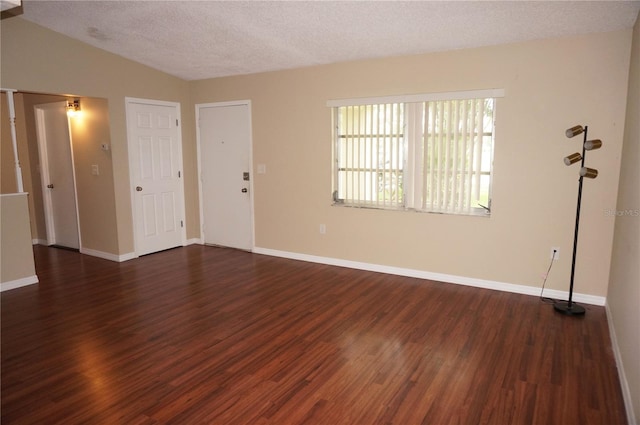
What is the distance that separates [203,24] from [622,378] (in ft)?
14.6

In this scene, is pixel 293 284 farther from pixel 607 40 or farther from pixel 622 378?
pixel 607 40

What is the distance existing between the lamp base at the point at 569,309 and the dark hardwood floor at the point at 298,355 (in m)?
0.07

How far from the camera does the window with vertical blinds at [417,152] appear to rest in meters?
4.18

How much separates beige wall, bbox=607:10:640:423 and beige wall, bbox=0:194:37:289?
213 inches

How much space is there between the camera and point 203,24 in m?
4.05

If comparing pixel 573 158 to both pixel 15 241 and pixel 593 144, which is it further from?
pixel 15 241

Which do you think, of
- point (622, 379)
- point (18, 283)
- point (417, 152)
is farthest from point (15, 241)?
point (622, 379)

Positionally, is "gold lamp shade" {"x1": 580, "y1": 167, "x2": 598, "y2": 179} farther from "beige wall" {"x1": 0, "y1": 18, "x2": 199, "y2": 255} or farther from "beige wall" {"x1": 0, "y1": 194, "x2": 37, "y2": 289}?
"beige wall" {"x1": 0, "y1": 194, "x2": 37, "y2": 289}

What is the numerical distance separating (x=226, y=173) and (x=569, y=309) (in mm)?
4553

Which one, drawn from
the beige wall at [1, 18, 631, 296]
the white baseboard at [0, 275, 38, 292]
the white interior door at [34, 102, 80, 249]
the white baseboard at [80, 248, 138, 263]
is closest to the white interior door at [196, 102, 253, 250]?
the beige wall at [1, 18, 631, 296]

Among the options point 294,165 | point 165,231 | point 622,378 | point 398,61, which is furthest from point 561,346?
point 165,231

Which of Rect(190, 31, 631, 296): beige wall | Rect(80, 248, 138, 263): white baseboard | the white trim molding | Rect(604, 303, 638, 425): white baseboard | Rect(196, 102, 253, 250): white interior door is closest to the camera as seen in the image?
Rect(604, 303, 638, 425): white baseboard

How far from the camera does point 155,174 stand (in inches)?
231

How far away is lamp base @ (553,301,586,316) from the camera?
11.7ft
